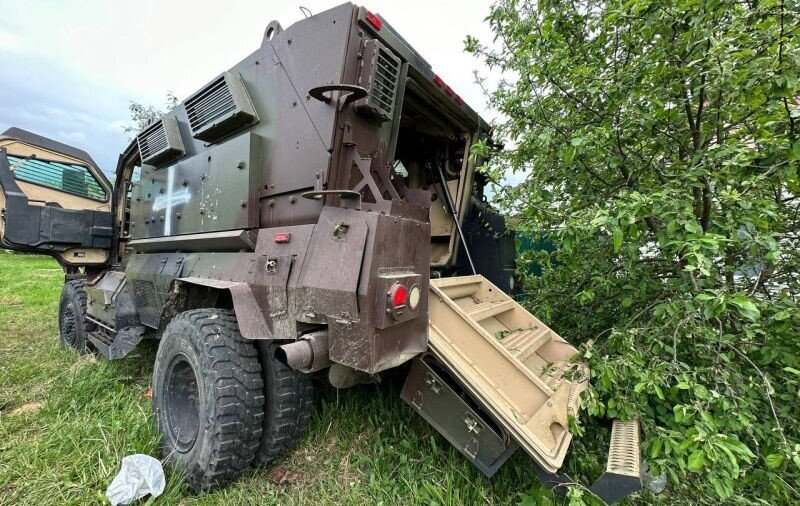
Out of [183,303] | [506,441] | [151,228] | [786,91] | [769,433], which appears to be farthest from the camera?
[151,228]

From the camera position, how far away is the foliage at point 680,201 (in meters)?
1.49

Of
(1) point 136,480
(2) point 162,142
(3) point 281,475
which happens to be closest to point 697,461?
(3) point 281,475

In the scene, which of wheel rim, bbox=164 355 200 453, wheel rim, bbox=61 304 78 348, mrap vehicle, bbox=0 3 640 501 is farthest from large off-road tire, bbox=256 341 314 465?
wheel rim, bbox=61 304 78 348

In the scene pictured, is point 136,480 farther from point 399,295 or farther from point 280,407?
point 399,295

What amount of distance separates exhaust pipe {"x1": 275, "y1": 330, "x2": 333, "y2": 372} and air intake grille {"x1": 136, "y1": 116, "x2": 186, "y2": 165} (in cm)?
253

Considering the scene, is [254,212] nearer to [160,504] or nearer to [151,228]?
[160,504]

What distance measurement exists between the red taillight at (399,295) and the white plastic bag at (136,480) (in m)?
1.69

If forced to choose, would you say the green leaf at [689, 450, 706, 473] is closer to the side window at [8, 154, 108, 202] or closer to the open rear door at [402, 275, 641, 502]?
the open rear door at [402, 275, 641, 502]

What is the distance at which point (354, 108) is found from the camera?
2.06m

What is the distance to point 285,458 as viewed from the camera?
242cm

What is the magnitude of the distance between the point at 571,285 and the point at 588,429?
3.49ft

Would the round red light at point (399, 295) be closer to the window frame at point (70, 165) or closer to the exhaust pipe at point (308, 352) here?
the exhaust pipe at point (308, 352)

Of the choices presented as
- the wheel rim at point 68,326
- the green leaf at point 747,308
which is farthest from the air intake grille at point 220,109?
the wheel rim at point 68,326

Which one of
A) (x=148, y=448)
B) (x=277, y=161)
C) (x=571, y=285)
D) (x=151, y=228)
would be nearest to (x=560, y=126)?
(x=571, y=285)
